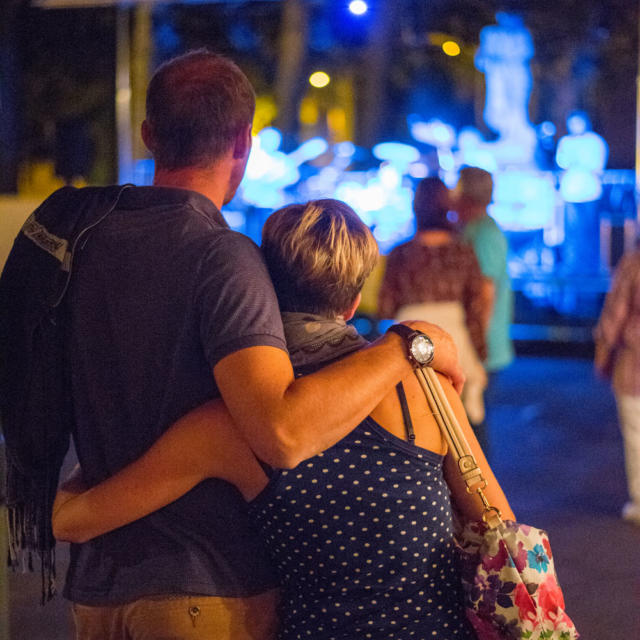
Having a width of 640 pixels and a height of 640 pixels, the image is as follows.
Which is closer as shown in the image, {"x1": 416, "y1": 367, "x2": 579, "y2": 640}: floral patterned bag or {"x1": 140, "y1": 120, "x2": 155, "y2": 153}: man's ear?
{"x1": 416, "y1": 367, "x2": 579, "y2": 640}: floral patterned bag

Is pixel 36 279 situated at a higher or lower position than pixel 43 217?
lower

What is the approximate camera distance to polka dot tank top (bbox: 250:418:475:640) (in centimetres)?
174

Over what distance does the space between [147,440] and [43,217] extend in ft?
1.57

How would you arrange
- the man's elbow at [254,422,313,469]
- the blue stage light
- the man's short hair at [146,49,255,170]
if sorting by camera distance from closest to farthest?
the man's elbow at [254,422,313,469]
the man's short hair at [146,49,255,170]
the blue stage light

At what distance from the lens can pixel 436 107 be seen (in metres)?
12.7

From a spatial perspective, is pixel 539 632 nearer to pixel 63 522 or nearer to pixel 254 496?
pixel 254 496

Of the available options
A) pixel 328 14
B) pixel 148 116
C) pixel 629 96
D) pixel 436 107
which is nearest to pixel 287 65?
pixel 328 14

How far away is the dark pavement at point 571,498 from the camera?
4402 mm

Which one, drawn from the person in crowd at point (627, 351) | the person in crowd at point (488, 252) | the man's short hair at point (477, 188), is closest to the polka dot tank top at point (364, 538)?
the person in crowd at point (488, 252)

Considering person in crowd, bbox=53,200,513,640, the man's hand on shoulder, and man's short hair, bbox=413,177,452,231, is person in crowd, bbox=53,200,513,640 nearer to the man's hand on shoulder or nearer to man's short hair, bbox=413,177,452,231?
the man's hand on shoulder

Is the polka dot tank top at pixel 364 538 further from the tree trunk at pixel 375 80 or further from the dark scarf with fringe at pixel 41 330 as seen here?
the tree trunk at pixel 375 80

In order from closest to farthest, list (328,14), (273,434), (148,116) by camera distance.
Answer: (273,434)
(148,116)
(328,14)

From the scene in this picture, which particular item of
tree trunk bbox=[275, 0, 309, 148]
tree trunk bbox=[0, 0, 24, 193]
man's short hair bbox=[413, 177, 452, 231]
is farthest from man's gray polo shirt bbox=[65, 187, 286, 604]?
tree trunk bbox=[275, 0, 309, 148]

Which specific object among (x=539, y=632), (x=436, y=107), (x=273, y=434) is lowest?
(x=539, y=632)
